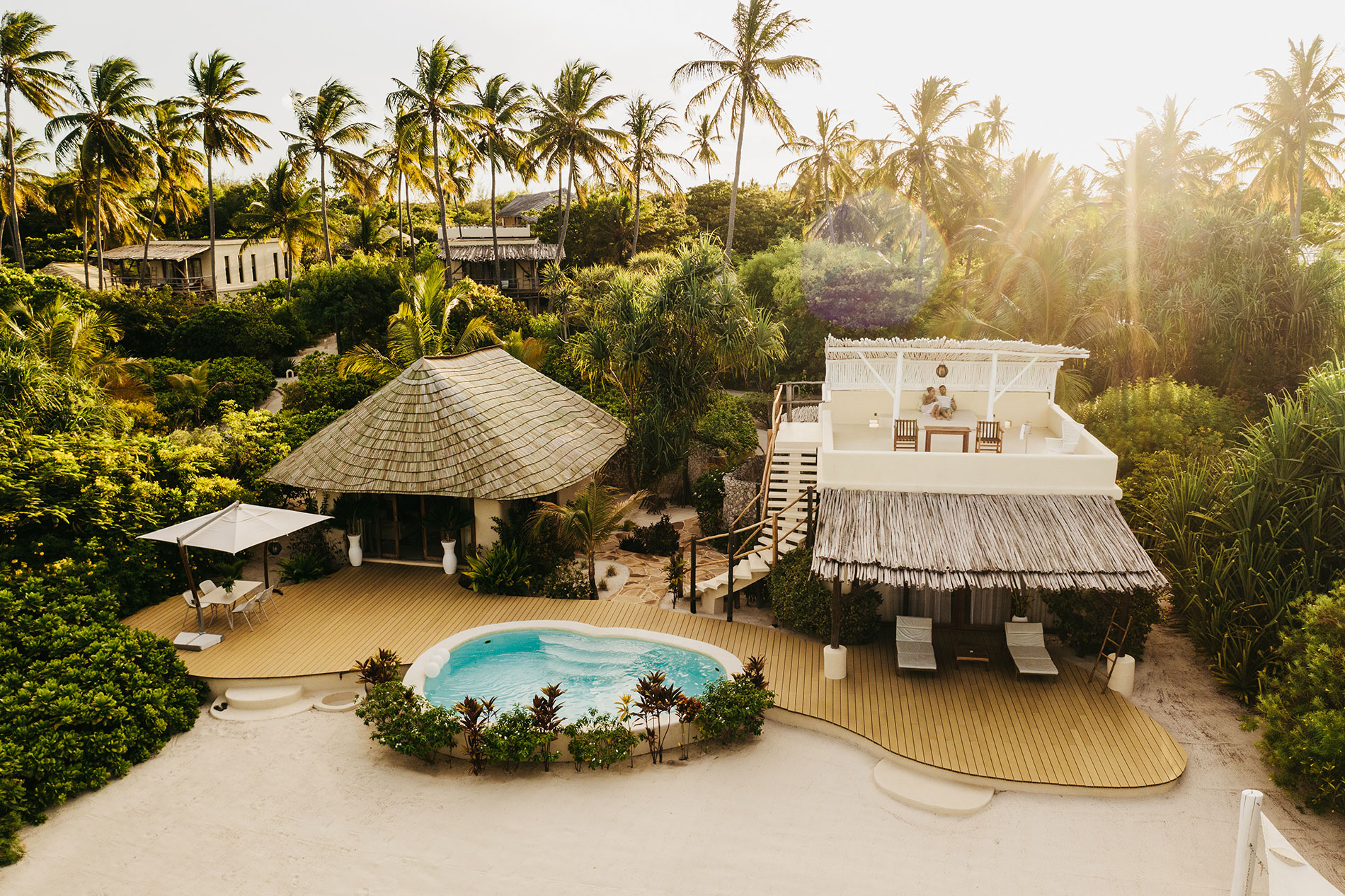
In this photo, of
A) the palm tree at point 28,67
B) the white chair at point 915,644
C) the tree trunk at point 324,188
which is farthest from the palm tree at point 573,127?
the white chair at point 915,644

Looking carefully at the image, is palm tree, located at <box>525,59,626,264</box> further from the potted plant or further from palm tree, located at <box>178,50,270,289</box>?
the potted plant

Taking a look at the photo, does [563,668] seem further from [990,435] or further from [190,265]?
[190,265]

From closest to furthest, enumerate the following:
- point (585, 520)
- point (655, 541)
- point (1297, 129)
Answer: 1. point (585, 520)
2. point (655, 541)
3. point (1297, 129)

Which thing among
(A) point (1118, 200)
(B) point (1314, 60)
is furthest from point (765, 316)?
(B) point (1314, 60)

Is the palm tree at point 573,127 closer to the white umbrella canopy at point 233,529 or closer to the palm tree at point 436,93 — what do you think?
the palm tree at point 436,93

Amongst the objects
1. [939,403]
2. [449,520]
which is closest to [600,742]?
[449,520]

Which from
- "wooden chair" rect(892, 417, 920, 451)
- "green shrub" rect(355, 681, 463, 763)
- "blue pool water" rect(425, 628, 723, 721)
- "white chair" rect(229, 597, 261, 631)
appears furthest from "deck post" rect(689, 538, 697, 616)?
"white chair" rect(229, 597, 261, 631)
